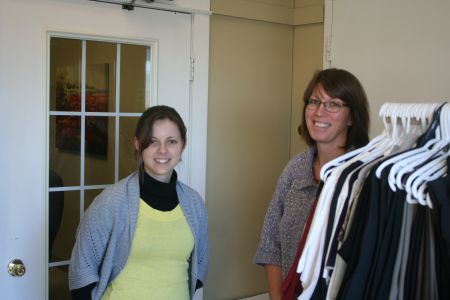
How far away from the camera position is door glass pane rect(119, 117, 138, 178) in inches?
87.6

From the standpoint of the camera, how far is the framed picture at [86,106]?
206 cm

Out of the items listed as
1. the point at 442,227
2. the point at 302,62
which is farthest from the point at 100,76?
the point at 442,227

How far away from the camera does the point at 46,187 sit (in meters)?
2.03

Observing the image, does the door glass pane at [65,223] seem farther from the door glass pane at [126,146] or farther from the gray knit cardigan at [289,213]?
the gray knit cardigan at [289,213]

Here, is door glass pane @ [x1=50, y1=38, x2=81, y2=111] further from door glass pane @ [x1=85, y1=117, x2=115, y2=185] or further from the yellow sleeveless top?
the yellow sleeveless top

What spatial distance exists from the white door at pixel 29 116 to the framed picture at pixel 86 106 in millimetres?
60

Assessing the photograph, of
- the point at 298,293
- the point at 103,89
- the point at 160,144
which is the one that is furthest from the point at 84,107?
the point at 298,293

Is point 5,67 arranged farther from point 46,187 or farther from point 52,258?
point 52,258

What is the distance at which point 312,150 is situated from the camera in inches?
64.7

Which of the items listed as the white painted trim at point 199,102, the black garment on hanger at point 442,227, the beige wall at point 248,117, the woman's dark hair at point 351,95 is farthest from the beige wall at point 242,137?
the black garment on hanger at point 442,227

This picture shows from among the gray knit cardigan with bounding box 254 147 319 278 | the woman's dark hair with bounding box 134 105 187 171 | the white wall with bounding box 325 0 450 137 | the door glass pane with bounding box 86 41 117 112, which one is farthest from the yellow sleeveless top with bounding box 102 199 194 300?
the white wall with bounding box 325 0 450 137

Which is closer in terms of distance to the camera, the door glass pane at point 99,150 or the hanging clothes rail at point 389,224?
the hanging clothes rail at point 389,224

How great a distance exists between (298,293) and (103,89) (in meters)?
1.32

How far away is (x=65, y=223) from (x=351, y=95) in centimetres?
135
